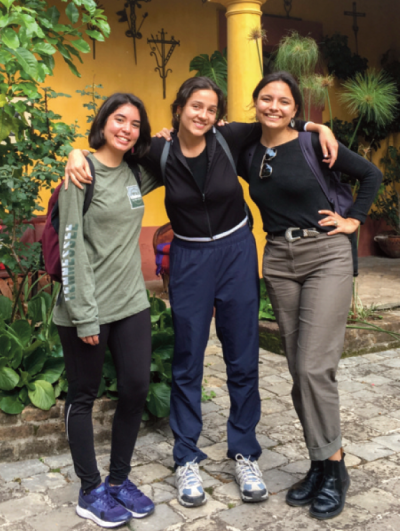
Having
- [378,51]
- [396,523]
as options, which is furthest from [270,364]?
[378,51]

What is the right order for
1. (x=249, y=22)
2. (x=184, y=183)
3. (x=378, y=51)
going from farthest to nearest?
1. (x=378, y=51)
2. (x=249, y=22)
3. (x=184, y=183)

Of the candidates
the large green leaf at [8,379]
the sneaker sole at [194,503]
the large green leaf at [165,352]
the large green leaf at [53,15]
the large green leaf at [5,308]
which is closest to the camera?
the sneaker sole at [194,503]

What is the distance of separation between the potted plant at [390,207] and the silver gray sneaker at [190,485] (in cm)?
798

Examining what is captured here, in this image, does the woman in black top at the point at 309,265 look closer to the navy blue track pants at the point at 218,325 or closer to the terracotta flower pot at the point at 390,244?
the navy blue track pants at the point at 218,325

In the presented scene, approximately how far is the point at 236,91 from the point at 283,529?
177 inches

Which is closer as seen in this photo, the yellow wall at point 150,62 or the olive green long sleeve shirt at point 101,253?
the olive green long sleeve shirt at point 101,253

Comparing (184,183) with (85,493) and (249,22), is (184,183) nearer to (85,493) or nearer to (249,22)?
(85,493)

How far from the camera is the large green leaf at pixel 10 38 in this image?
9.04ft

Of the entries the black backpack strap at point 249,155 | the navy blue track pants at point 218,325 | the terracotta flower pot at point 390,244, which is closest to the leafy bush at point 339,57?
the terracotta flower pot at point 390,244

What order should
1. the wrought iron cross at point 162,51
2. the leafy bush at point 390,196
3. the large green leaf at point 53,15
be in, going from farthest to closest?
1. the leafy bush at point 390,196
2. the wrought iron cross at point 162,51
3. the large green leaf at point 53,15

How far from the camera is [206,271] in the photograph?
3121 millimetres

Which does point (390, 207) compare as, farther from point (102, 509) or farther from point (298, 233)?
point (102, 509)

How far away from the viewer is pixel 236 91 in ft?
20.9

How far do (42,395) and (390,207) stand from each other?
8.00 meters
